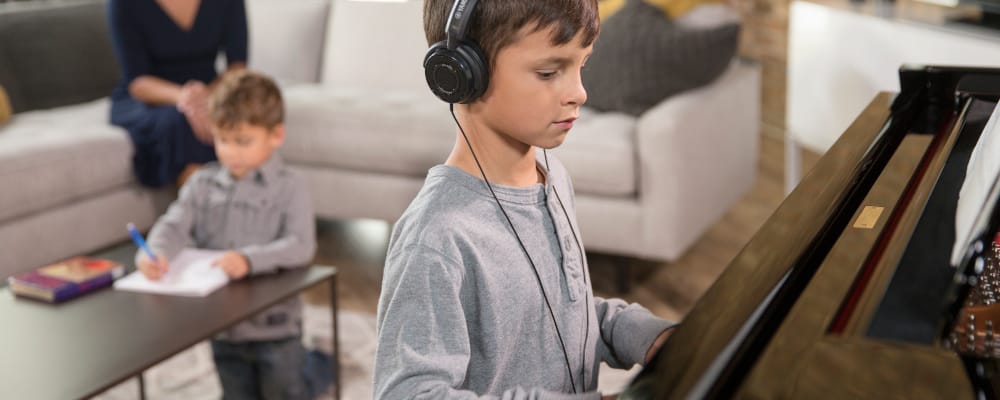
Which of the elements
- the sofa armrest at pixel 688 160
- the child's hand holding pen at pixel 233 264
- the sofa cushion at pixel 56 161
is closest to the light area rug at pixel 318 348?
the child's hand holding pen at pixel 233 264

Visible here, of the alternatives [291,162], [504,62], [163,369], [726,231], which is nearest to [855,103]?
[726,231]

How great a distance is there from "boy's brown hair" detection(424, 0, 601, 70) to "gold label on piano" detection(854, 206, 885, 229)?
0.29m

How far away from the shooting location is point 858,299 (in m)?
0.78

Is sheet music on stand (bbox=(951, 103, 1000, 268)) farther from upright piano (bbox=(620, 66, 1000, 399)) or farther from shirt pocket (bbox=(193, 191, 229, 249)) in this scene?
shirt pocket (bbox=(193, 191, 229, 249))

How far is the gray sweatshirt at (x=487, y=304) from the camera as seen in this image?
2.85 feet

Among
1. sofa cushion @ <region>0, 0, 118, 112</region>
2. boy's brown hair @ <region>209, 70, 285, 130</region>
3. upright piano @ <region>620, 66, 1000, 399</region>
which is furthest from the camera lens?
sofa cushion @ <region>0, 0, 118, 112</region>

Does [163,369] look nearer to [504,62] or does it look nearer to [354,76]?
[354,76]

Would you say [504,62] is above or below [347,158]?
above

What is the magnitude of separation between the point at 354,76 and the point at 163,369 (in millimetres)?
1432

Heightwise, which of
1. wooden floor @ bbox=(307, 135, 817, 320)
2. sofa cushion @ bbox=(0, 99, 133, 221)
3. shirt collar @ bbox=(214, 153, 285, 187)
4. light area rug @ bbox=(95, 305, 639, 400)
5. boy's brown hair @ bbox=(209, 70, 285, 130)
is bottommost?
wooden floor @ bbox=(307, 135, 817, 320)

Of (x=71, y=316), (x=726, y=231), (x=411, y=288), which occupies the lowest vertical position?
(x=726, y=231)

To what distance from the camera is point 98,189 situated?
310 cm

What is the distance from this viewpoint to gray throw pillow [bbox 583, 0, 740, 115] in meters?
2.92

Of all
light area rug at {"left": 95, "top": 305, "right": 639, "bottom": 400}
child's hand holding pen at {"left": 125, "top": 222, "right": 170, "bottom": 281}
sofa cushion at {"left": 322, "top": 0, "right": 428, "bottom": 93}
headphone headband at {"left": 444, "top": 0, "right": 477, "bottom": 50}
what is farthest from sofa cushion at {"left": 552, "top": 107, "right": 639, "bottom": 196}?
headphone headband at {"left": 444, "top": 0, "right": 477, "bottom": 50}
